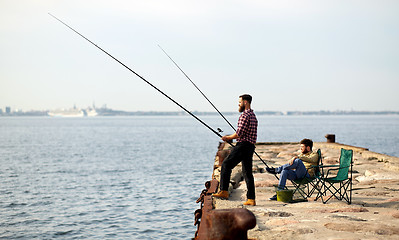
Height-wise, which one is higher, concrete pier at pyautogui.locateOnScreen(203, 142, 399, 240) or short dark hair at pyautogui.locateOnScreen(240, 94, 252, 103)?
short dark hair at pyautogui.locateOnScreen(240, 94, 252, 103)

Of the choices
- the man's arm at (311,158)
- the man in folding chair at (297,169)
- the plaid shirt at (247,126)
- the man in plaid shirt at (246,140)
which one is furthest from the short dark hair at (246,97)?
the man's arm at (311,158)

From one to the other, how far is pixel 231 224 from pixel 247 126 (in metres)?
3.04

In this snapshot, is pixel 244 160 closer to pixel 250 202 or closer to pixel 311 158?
pixel 250 202

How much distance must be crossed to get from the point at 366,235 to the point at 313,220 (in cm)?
89

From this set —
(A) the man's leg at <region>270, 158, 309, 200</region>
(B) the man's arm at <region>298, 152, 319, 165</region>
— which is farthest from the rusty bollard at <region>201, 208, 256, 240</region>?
(B) the man's arm at <region>298, 152, 319, 165</region>

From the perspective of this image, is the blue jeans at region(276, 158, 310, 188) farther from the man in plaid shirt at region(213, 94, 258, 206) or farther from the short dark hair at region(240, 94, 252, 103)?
the short dark hair at region(240, 94, 252, 103)

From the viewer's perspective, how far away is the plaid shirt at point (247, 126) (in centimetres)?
694

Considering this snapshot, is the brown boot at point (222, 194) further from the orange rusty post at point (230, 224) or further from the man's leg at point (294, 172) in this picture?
the orange rusty post at point (230, 224)

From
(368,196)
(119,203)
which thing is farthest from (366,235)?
(119,203)

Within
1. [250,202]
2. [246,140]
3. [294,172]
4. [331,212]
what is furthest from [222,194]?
[331,212]

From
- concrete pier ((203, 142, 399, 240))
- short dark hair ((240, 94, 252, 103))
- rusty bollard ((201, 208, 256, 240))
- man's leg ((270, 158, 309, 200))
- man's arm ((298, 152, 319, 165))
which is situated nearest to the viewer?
rusty bollard ((201, 208, 256, 240))

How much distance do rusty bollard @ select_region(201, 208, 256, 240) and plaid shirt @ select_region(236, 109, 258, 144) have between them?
9.49 ft

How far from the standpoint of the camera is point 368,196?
7.79 meters

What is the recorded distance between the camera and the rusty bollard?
13.2 ft
